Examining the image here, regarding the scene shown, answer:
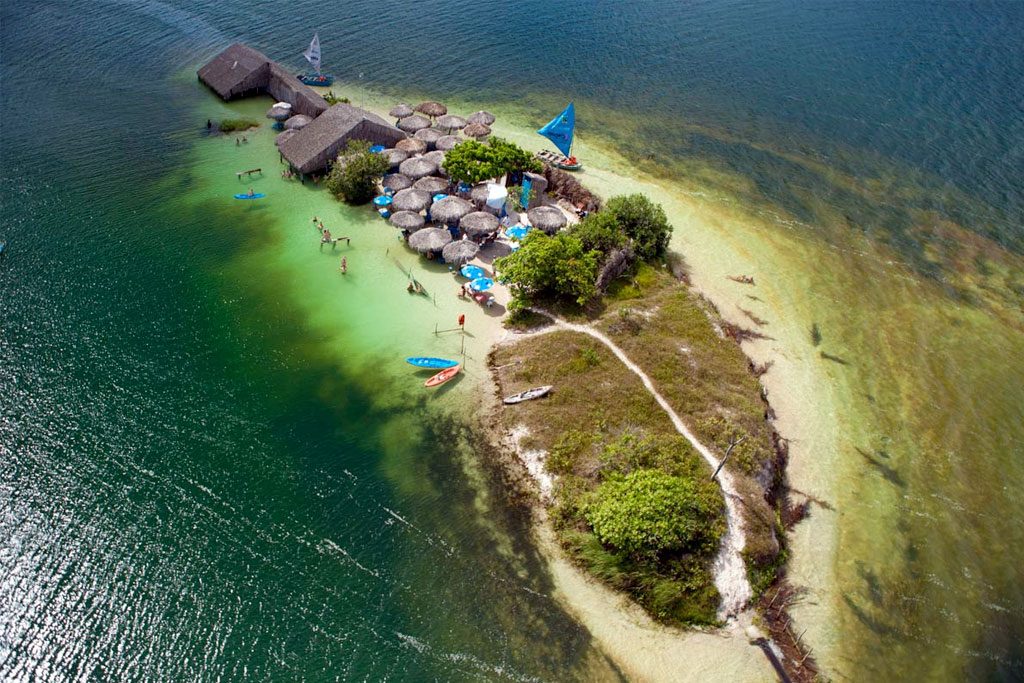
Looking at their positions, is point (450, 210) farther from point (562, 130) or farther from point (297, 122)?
point (297, 122)

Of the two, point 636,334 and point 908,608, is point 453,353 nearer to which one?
point 636,334

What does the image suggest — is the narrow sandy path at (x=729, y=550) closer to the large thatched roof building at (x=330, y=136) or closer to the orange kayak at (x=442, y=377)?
the orange kayak at (x=442, y=377)

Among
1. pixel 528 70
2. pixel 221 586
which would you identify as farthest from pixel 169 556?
pixel 528 70

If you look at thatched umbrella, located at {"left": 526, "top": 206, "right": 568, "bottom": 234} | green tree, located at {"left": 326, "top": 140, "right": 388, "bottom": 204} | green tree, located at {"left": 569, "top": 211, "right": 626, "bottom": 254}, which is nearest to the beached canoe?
green tree, located at {"left": 569, "top": 211, "right": 626, "bottom": 254}

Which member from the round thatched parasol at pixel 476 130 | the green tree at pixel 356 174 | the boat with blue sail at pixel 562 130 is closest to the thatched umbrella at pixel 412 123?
the round thatched parasol at pixel 476 130

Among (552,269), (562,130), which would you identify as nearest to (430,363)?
(552,269)

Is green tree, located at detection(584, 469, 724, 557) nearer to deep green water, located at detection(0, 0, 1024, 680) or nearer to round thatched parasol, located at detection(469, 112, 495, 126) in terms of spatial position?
deep green water, located at detection(0, 0, 1024, 680)
